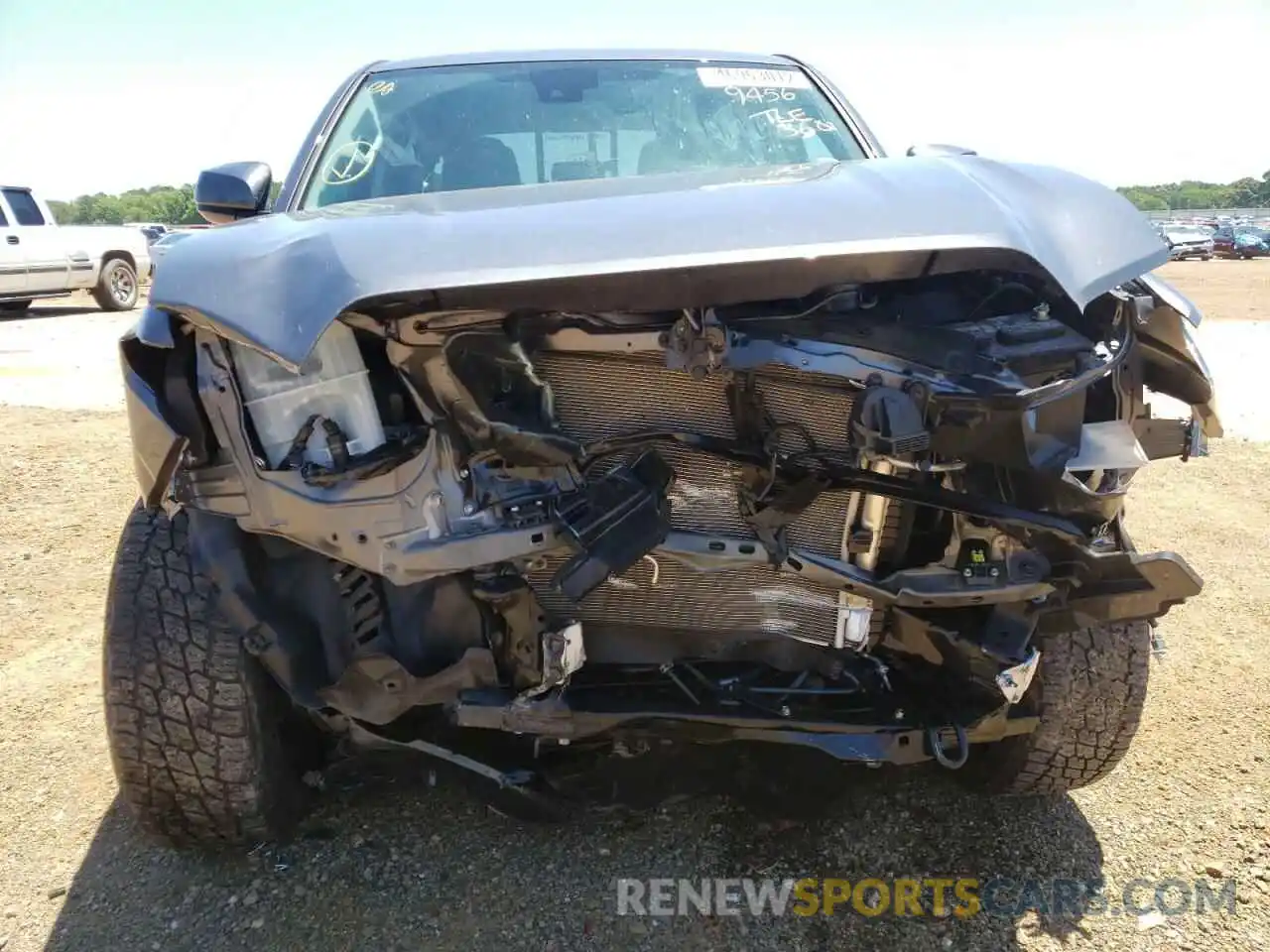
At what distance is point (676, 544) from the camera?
1908mm

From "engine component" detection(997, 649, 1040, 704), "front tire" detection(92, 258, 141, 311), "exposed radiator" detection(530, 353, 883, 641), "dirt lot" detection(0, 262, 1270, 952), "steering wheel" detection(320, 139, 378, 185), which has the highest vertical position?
"steering wheel" detection(320, 139, 378, 185)

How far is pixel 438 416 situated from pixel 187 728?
3.15ft

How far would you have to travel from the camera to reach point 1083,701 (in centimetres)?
233

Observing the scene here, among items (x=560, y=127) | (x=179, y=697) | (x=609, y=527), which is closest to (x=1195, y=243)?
(x=560, y=127)

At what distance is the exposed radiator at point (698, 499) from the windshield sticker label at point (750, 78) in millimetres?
1782

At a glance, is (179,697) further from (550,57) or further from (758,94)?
(758,94)

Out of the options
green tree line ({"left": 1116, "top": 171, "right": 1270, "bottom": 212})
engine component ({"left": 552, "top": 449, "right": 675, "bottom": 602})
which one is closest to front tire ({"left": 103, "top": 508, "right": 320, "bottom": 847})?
engine component ({"left": 552, "top": 449, "right": 675, "bottom": 602})

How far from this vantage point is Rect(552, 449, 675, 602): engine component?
174 centimetres

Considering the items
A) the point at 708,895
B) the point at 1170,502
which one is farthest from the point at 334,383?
the point at 1170,502

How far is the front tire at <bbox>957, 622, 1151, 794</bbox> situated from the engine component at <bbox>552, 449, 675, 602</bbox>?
3.58 feet

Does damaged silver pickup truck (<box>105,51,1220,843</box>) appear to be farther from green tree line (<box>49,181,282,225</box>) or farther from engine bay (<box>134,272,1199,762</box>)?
green tree line (<box>49,181,282,225</box>)

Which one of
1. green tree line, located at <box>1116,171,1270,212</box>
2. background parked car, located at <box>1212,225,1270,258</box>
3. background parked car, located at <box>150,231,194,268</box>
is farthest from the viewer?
green tree line, located at <box>1116,171,1270,212</box>

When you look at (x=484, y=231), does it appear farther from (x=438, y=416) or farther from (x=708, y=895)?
(x=708, y=895)

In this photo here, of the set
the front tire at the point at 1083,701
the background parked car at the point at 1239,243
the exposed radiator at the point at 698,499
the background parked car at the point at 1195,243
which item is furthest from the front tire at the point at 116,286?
the background parked car at the point at 1239,243
